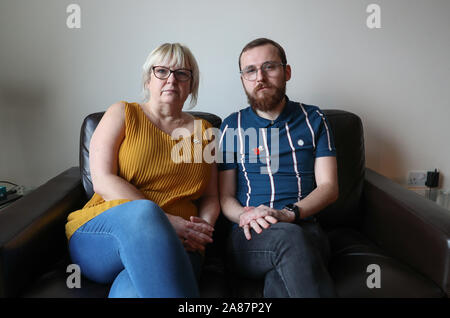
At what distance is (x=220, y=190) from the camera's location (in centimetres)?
138

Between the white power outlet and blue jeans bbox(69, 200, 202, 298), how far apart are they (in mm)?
1614

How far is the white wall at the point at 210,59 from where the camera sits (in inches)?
66.5

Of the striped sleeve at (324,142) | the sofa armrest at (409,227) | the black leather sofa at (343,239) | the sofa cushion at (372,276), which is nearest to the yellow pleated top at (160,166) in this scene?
the black leather sofa at (343,239)

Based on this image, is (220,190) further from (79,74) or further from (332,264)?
(79,74)

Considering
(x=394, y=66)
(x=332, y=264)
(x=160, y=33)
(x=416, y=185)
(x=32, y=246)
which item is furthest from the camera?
(x=416, y=185)

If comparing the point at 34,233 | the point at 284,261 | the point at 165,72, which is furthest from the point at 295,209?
the point at 34,233

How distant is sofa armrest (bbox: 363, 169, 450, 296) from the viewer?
1.06 meters

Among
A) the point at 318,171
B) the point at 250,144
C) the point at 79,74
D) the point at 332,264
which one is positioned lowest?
the point at 332,264

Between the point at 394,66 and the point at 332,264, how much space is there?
49.1 inches

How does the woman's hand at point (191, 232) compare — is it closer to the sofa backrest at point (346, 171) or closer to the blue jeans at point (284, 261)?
the blue jeans at point (284, 261)

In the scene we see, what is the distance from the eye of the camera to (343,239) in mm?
1404

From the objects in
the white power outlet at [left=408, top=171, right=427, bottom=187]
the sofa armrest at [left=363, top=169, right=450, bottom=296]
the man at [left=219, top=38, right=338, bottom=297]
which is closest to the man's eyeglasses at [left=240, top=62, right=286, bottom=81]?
the man at [left=219, top=38, right=338, bottom=297]

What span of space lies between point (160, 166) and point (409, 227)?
3.09 feet
